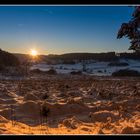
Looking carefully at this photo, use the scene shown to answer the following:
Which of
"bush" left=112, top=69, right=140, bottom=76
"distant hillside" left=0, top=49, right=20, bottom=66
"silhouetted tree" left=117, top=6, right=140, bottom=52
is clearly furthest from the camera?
"bush" left=112, top=69, right=140, bottom=76

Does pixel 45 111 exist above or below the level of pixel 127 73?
below

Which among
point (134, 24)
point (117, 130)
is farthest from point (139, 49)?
point (117, 130)

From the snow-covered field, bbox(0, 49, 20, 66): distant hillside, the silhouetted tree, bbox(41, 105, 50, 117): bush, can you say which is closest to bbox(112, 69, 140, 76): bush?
the snow-covered field

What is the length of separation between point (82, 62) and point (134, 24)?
41.4 metres

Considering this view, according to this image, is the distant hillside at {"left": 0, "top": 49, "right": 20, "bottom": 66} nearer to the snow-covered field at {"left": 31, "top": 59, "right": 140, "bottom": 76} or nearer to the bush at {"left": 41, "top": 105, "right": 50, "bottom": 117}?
the snow-covered field at {"left": 31, "top": 59, "right": 140, "bottom": 76}

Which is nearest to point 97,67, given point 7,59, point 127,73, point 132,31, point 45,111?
point 127,73

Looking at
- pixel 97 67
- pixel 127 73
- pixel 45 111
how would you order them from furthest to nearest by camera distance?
1. pixel 97 67
2. pixel 127 73
3. pixel 45 111

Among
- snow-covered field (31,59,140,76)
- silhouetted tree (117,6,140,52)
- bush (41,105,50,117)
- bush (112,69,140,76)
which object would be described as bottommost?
bush (41,105,50,117)

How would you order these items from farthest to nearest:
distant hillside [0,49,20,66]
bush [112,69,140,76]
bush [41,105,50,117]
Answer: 1. bush [112,69,140,76]
2. distant hillside [0,49,20,66]
3. bush [41,105,50,117]

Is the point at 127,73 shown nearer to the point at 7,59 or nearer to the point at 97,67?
the point at 97,67

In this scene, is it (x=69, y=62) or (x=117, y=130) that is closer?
(x=117, y=130)
